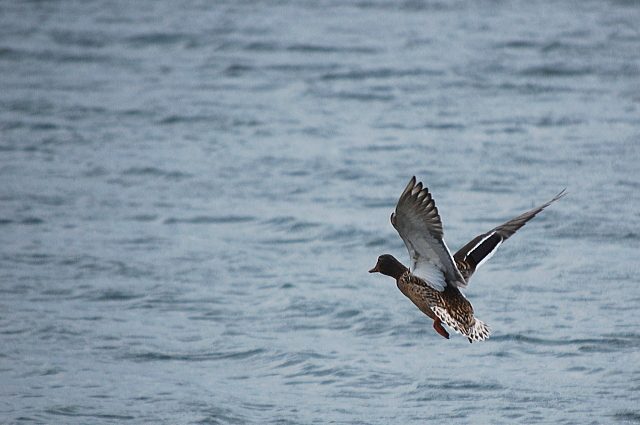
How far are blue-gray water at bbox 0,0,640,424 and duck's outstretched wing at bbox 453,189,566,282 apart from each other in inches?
43.0

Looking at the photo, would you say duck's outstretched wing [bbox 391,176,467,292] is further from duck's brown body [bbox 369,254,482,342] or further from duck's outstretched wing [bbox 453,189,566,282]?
duck's outstretched wing [bbox 453,189,566,282]

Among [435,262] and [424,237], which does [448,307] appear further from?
[424,237]

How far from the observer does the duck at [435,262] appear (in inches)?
235

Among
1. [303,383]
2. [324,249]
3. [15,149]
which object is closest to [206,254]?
[324,249]

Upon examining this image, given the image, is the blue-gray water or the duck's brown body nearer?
the duck's brown body

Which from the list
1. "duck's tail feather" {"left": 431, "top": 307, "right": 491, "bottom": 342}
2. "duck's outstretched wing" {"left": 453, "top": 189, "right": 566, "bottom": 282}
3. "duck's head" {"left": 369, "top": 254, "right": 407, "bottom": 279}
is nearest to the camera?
"duck's tail feather" {"left": 431, "top": 307, "right": 491, "bottom": 342}

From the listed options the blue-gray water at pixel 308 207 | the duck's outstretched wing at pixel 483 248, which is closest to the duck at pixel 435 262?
the duck's outstretched wing at pixel 483 248

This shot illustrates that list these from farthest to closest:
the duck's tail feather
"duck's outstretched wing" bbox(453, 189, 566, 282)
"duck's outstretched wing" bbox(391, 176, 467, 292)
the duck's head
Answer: the duck's head < "duck's outstretched wing" bbox(453, 189, 566, 282) < the duck's tail feather < "duck's outstretched wing" bbox(391, 176, 467, 292)

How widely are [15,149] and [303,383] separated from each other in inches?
305

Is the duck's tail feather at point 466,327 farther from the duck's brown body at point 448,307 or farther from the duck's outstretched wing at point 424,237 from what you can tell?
the duck's outstretched wing at point 424,237

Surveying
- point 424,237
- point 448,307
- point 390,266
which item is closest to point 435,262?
point 424,237

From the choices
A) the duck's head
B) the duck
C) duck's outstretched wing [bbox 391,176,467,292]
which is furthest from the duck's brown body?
the duck's head

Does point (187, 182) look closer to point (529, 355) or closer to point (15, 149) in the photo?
point (15, 149)

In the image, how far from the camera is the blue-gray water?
25.2 ft
